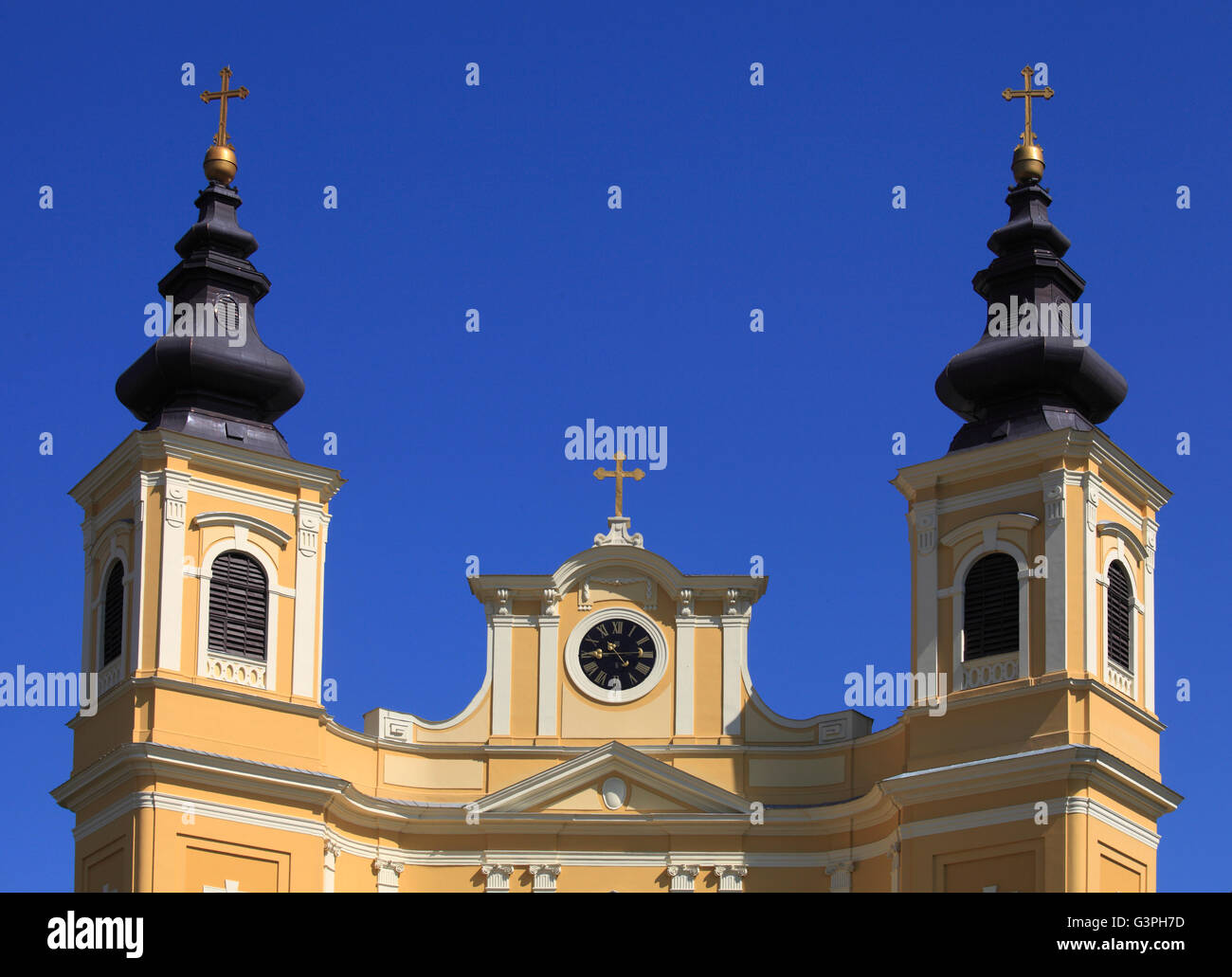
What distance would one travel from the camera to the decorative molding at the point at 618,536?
1446 inches

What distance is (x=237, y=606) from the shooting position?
3462 cm

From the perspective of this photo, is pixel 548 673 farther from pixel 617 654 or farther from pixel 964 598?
pixel 964 598

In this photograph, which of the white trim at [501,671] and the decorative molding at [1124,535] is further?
the white trim at [501,671]

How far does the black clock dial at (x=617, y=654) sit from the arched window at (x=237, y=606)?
172 inches

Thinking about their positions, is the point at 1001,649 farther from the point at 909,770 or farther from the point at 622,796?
the point at 622,796

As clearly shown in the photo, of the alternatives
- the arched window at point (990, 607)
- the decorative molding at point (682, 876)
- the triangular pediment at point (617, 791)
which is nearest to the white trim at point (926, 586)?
the arched window at point (990, 607)

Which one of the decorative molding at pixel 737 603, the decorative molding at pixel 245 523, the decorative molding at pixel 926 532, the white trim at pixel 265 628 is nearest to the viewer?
the white trim at pixel 265 628

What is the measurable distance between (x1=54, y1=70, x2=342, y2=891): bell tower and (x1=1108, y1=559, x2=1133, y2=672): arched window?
32.3ft

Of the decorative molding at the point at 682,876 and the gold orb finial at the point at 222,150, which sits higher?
the gold orb finial at the point at 222,150

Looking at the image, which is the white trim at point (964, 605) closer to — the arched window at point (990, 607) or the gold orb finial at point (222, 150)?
the arched window at point (990, 607)
